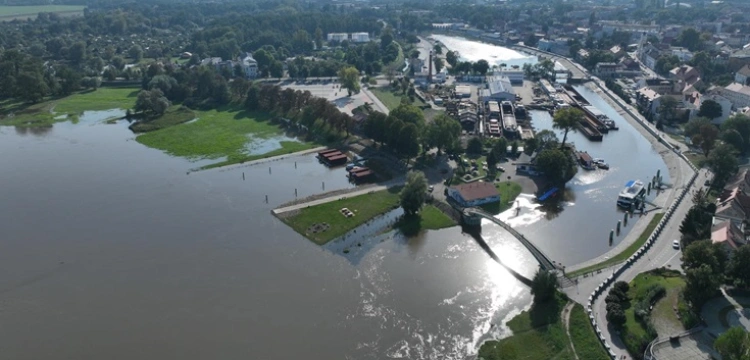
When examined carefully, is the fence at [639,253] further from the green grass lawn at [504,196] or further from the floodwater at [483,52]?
the floodwater at [483,52]

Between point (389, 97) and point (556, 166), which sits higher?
point (556, 166)

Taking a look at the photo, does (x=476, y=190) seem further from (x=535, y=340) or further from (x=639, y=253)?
(x=535, y=340)

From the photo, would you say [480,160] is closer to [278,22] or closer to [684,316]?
[684,316]

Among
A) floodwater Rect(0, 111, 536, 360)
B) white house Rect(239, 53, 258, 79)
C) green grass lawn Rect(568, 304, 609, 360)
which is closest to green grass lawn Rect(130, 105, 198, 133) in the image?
floodwater Rect(0, 111, 536, 360)

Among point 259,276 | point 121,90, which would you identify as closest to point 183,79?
point 121,90

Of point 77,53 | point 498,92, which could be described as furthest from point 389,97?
point 77,53

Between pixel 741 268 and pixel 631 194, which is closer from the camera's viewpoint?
pixel 741 268
